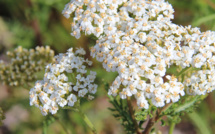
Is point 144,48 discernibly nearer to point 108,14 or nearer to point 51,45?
point 108,14

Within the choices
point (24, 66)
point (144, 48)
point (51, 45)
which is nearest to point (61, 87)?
point (144, 48)

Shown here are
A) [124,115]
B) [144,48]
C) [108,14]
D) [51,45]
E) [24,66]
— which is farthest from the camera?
[51,45]

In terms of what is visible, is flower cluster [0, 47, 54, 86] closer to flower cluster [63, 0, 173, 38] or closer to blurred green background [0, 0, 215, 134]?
flower cluster [63, 0, 173, 38]

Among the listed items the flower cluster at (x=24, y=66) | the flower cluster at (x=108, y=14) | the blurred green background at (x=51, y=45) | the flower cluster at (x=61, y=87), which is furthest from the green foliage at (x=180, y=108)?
the blurred green background at (x=51, y=45)

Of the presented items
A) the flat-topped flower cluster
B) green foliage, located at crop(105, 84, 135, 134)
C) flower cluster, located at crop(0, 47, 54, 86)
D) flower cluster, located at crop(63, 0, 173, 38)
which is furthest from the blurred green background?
the flat-topped flower cluster

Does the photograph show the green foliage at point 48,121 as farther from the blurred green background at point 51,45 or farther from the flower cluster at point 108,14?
the blurred green background at point 51,45

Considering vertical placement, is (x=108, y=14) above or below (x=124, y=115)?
above

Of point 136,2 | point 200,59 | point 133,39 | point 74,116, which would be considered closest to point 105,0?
point 136,2
